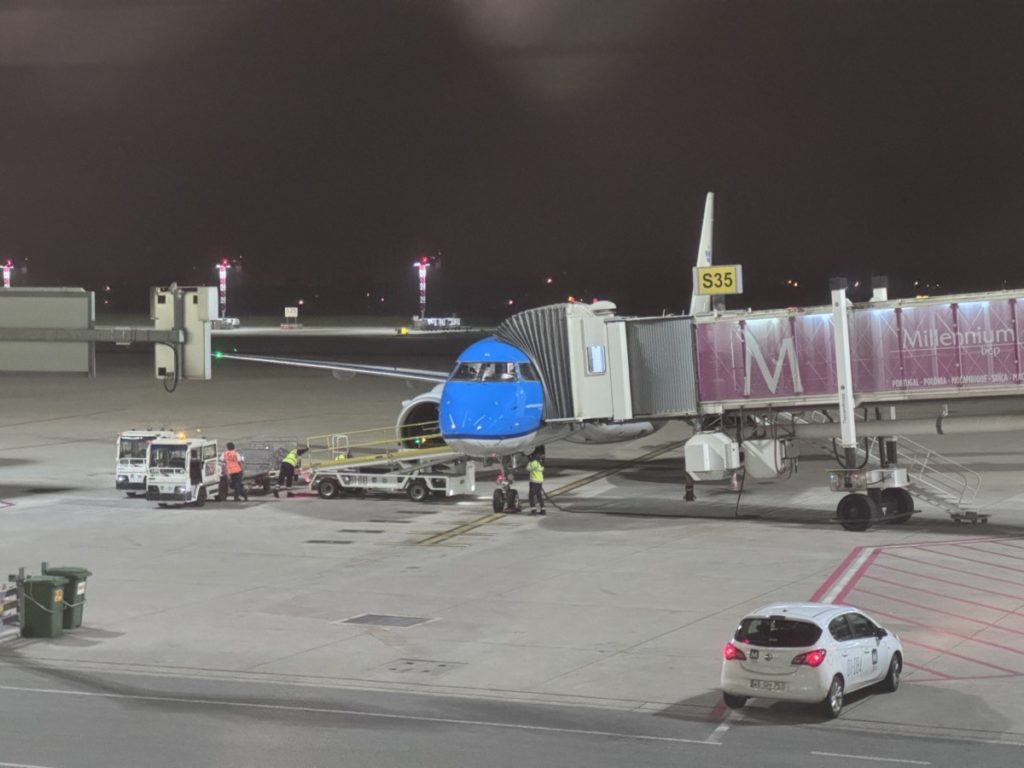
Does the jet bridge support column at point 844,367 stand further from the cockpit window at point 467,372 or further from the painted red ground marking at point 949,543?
the cockpit window at point 467,372

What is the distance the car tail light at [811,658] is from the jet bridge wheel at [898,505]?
1897 cm

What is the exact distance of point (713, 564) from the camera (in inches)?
1221

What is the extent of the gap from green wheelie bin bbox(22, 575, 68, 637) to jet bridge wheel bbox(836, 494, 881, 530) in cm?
2033

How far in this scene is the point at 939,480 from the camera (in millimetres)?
42938

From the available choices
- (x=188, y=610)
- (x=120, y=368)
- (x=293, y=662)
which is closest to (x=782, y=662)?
(x=293, y=662)

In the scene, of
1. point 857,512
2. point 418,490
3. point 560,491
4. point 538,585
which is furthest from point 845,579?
point 418,490

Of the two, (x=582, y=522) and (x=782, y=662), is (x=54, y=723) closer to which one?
(x=782, y=662)

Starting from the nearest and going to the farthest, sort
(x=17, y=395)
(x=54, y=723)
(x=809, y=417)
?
(x=54, y=723), (x=809, y=417), (x=17, y=395)

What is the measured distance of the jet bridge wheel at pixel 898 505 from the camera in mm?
37062

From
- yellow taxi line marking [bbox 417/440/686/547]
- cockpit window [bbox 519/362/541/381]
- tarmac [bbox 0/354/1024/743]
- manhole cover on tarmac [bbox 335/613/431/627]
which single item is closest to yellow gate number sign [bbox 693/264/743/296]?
cockpit window [bbox 519/362/541/381]

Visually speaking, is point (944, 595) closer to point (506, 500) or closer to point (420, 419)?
point (506, 500)

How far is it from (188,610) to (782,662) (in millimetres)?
12806

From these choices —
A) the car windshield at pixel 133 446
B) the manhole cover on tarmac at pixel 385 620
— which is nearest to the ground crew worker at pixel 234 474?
the car windshield at pixel 133 446

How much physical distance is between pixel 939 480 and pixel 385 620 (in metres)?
23.4
